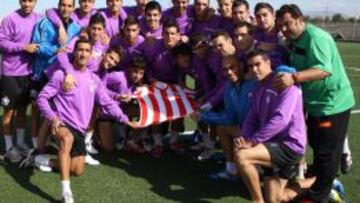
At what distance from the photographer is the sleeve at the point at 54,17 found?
669cm

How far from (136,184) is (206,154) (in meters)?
1.38

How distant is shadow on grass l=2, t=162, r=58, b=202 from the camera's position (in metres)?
5.65

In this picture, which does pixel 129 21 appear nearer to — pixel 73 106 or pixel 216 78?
pixel 216 78

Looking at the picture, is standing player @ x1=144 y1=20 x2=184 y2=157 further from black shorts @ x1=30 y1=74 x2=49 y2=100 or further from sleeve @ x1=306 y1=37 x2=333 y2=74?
sleeve @ x1=306 y1=37 x2=333 y2=74

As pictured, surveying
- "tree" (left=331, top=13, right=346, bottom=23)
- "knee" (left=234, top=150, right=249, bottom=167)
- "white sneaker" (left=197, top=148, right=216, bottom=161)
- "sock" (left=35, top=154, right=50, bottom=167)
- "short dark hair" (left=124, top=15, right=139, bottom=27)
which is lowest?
"tree" (left=331, top=13, right=346, bottom=23)

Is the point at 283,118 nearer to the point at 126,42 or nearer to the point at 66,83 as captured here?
the point at 66,83

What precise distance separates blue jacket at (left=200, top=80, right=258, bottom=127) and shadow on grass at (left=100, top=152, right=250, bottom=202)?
0.69 m

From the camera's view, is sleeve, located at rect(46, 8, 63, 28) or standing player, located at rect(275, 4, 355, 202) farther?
sleeve, located at rect(46, 8, 63, 28)

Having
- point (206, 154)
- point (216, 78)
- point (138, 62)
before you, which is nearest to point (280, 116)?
point (216, 78)

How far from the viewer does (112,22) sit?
291 inches

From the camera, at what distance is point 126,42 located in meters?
7.16

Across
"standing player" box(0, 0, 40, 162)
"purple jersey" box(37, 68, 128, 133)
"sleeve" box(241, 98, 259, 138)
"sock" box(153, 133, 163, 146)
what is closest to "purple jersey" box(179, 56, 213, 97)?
"sock" box(153, 133, 163, 146)

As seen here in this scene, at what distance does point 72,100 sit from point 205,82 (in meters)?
1.82

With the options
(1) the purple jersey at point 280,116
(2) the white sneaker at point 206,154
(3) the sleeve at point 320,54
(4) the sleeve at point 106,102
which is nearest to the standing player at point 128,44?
(4) the sleeve at point 106,102
